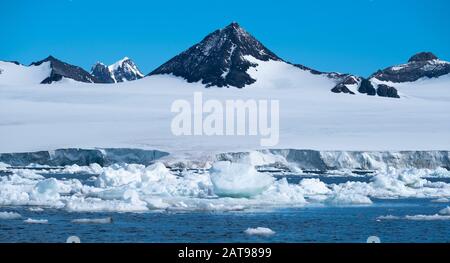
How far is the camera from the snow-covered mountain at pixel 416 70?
13462cm

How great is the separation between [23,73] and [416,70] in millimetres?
74072

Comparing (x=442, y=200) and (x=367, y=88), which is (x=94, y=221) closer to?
(x=442, y=200)

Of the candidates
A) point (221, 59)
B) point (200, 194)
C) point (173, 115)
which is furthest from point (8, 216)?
point (221, 59)

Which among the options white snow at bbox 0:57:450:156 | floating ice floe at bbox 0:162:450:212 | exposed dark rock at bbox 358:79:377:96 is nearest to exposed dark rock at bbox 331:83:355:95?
white snow at bbox 0:57:450:156

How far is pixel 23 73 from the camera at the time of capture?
131000 millimetres

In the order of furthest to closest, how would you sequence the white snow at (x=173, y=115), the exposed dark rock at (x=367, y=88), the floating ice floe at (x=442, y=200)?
the exposed dark rock at (x=367, y=88) < the white snow at (x=173, y=115) < the floating ice floe at (x=442, y=200)

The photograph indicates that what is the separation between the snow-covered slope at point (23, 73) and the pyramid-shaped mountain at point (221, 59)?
20049mm

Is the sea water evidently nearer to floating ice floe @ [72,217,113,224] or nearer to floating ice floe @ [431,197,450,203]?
floating ice floe @ [72,217,113,224]

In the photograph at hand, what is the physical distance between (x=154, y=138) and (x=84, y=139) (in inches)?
253

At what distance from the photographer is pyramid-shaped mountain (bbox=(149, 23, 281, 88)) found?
12300 centimetres
